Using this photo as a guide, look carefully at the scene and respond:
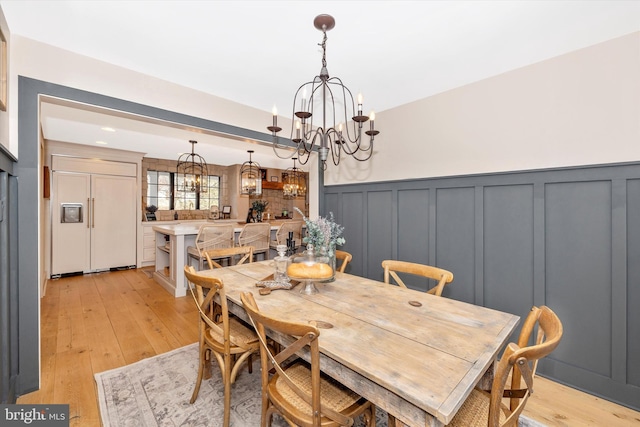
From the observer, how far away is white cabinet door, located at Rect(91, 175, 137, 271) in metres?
5.00

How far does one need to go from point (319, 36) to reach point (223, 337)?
78.9 inches

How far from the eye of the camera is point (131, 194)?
5.37 m

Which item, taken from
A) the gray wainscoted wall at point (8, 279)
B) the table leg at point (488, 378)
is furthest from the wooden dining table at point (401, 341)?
the gray wainscoted wall at point (8, 279)

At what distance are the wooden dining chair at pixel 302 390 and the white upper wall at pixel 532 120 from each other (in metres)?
2.15

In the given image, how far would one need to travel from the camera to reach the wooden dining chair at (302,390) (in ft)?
3.24

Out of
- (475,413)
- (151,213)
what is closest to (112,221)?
(151,213)

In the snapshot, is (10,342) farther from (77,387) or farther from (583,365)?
(583,365)

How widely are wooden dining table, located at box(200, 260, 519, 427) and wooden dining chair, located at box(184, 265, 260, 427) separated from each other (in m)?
0.14

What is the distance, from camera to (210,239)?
→ 12.0 feet

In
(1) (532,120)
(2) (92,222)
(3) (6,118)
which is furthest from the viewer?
(2) (92,222)

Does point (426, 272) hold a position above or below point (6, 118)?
below

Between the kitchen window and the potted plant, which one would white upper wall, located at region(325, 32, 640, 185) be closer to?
the kitchen window

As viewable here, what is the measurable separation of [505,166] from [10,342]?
3828mm

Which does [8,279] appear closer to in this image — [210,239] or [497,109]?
[210,239]
